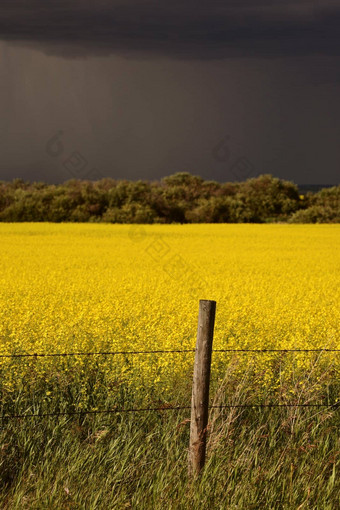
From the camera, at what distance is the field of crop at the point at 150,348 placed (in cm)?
415

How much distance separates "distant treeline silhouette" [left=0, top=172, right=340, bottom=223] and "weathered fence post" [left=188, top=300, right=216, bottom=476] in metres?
39.7

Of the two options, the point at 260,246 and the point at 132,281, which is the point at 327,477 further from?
the point at 260,246

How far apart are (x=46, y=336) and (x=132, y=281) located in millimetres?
7409

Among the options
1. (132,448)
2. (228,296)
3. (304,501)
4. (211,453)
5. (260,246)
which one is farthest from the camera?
(260,246)

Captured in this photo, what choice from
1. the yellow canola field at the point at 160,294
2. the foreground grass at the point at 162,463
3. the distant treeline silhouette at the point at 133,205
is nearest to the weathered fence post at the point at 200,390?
the foreground grass at the point at 162,463

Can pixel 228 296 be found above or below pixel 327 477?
above

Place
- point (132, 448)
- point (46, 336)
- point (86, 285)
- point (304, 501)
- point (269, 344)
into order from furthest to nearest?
point (86, 285) → point (269, 344) → point (46, 336) → point (132, 448) → point (304, 501)

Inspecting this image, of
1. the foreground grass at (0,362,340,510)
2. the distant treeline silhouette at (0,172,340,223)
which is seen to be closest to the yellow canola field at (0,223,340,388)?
the foreground grass at (0,362,340,510)

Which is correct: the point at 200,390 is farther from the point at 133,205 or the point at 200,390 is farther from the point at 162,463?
the point at 133,205

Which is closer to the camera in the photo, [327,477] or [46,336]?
[327,477]

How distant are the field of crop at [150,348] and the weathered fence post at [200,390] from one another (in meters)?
0.18

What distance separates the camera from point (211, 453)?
4.29 meters

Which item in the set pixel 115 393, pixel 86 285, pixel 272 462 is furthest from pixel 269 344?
pixel 86 285

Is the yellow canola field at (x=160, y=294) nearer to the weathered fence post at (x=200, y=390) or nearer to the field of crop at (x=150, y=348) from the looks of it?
the field of crop at (x=150, y=348)
